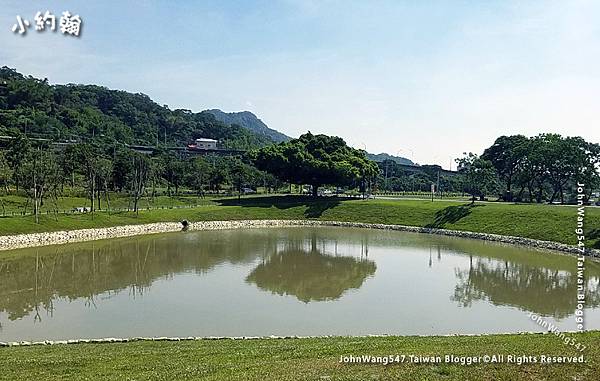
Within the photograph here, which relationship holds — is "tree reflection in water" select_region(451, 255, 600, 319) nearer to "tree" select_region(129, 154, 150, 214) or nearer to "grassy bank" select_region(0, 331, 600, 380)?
"grassy bank" select_region(0, 331, 600, 380)

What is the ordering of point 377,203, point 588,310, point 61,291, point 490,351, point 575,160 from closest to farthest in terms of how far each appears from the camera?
point 490,351 < point 588,310 < point 61,291 < point 575,160 < point 377,203

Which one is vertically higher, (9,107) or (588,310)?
(9,107)

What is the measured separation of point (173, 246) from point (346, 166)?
1323 inches

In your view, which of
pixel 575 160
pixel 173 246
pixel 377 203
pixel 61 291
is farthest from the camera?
pixel 377 203

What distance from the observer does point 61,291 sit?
81.8ft

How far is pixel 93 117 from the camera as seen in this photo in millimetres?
123812

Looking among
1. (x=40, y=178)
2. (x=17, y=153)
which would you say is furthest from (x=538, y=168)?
(x=17, y=153)

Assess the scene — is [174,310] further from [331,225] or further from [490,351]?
[331,225]

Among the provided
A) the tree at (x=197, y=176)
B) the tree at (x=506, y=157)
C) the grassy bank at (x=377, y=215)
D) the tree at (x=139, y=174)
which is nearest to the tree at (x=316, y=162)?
the grassy bank at (x=377, y=215)

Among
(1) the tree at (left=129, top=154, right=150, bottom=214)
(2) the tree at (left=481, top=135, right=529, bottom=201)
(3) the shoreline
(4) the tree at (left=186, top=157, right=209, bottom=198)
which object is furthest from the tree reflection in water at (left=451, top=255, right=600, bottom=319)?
(4) the tree at (left=186, top=157, right=209, bottom=198)

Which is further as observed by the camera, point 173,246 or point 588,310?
point 173,246

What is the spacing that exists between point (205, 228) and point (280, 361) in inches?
1723

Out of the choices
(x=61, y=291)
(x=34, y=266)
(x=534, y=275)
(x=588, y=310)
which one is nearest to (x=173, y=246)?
(x=34, y=266)

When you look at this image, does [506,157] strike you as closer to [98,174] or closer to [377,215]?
[377,215]
